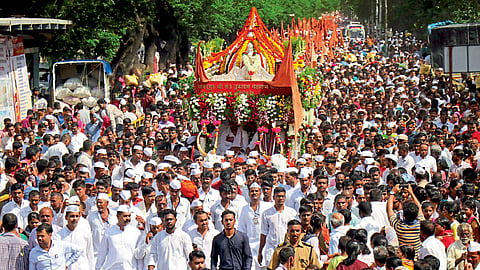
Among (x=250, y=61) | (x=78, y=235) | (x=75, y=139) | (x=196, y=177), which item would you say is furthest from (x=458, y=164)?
(x=75, y=139)

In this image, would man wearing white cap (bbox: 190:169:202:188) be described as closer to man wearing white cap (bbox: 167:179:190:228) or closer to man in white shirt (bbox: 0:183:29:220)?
man wearing white cap (bbox: 167:179:190:228)

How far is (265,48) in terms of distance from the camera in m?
17.6

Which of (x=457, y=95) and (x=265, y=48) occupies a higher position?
(x=265, y=48)

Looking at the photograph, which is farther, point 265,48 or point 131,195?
point 265,48

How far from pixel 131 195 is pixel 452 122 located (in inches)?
343

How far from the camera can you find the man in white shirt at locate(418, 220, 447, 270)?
27.8 feet

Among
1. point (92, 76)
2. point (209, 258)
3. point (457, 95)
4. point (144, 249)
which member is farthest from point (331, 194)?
point (92, 76)

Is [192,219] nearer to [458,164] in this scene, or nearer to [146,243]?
[146,243]

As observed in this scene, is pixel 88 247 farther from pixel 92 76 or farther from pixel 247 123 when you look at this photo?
pixel 92 76

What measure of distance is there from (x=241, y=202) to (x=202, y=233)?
130cm

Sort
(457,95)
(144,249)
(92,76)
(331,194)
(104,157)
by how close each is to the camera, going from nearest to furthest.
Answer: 1. (144,249)
2. (331,194)
3. (104,157)
4. (457,95)
5. (92,76)

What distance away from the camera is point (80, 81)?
23141 mm

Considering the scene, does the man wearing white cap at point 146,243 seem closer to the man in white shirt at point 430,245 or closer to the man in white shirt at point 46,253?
the man in white shirt at point 46,253

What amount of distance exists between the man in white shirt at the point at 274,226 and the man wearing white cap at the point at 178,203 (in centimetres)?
109
